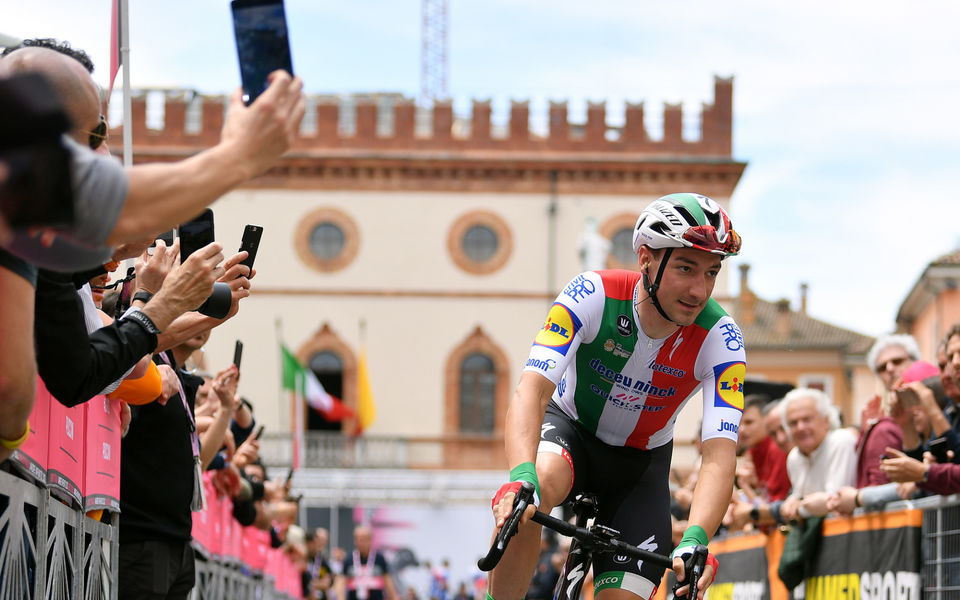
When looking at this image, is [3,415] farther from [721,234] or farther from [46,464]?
[721,234]

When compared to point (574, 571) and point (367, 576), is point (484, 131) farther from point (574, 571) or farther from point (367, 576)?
point (574, 571)

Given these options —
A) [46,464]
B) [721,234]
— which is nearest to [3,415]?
[46,464]

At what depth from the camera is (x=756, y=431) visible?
11.9 meters

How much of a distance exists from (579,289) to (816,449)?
480 cm

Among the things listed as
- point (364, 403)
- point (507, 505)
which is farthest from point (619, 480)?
point (364, 403)

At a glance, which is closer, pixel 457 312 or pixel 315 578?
pixel 315 578

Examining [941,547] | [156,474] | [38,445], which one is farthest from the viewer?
[941,547]

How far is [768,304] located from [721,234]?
67.8m

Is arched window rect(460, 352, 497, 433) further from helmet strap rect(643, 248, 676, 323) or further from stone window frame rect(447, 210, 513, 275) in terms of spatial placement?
helmet strap rect(643, 248, 676, 323)

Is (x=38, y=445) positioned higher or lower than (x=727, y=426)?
lower

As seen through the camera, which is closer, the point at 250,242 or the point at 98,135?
the point at 98,135

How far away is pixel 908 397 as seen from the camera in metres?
8.37

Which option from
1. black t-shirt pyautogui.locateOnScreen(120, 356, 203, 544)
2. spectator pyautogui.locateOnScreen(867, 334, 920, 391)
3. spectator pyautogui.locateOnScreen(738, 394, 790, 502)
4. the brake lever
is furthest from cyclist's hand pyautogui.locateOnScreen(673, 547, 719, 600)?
spectator pyautogui.locateOnScreen(738, 394, 790, 502)

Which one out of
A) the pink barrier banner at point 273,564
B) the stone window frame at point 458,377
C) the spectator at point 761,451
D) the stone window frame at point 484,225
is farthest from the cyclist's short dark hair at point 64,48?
the stone window frame at point 484,225
